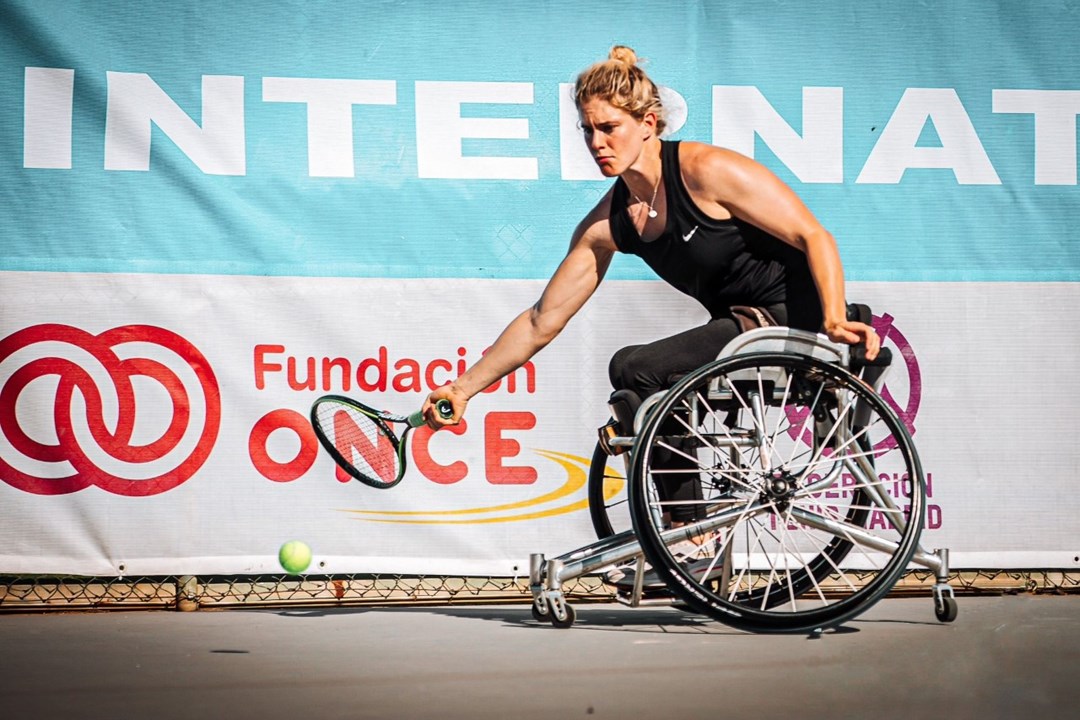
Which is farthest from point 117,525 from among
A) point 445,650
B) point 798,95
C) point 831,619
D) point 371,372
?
point 798,95

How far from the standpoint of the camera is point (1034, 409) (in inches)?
169

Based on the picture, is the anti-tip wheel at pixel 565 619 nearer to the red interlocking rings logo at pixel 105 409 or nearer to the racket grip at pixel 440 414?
the racket grip at pixel 440 414

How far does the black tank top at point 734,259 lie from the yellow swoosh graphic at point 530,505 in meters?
0.99

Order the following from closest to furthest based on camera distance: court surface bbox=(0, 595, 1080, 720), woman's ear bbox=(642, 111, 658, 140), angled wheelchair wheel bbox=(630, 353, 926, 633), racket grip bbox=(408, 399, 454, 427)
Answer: court surface bbox=(0, 595, 1080, 720) → angled wheelchair wheel bbox=(630, 353, 926, 633) → woman's ear bbox=(642, 111, 658, 140) → racket grip bbox=(408, 399, 454, 427)

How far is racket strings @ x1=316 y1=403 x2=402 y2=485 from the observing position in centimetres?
386

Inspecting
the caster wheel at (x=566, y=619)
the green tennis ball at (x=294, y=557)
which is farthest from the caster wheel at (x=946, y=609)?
the green tennis ball at (x=294, y=557)

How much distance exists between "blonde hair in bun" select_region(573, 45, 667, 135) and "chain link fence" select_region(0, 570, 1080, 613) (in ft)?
→ 4.91

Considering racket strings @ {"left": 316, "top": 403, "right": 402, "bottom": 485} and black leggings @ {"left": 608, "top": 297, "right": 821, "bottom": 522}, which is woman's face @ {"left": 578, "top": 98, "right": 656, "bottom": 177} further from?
racket strings @ {"left": 316, "top": 403, "right": 402, "bottom": 485}

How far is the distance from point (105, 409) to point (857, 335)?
2376 mm

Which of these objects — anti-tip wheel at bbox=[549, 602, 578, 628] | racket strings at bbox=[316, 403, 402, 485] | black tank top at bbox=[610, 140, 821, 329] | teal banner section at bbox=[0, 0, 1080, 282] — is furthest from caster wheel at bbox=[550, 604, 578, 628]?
teal banner section at bbox=[0, 0, 1080, 282]

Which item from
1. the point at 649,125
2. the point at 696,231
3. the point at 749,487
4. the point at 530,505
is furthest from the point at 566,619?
the point at 649,125

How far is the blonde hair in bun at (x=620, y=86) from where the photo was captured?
335cm

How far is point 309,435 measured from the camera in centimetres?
411

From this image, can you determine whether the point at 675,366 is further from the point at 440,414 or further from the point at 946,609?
the point at 946,609
